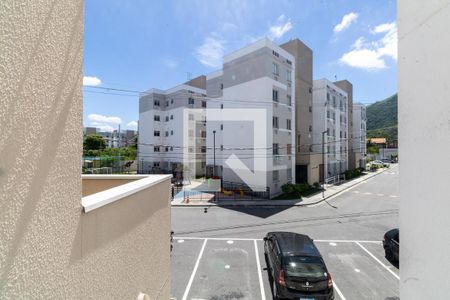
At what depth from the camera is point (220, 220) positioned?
1767cm

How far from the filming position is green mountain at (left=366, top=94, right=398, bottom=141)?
118 metres

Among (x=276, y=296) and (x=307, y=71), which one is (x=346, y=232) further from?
(x=307, y=71)

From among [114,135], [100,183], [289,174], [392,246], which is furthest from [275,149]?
[114,135]

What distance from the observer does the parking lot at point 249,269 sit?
28.4ft

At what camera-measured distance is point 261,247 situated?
12688mm

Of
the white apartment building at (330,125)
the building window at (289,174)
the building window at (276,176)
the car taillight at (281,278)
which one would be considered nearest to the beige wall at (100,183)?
the car taillight at (281,278)

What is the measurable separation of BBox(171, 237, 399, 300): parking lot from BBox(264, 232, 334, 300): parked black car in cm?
122

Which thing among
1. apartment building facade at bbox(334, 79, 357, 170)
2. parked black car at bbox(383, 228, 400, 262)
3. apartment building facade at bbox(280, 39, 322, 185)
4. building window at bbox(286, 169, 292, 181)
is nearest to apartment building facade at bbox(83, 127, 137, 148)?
Answer: apartment building facade at bbox(334, 79, 357, 170)

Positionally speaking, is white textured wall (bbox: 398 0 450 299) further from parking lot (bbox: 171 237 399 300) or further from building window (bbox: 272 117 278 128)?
building window (bbox: 272 117 278 128)

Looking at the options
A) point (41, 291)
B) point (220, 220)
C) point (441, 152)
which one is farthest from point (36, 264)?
point (220, 220)

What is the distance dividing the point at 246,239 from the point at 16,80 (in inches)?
Answer: 538

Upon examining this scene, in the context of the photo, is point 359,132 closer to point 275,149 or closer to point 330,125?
point 330,125

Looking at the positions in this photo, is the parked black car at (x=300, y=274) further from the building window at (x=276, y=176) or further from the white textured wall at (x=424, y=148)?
the building window at (x=276, y=176)

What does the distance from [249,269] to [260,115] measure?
59.1ft
